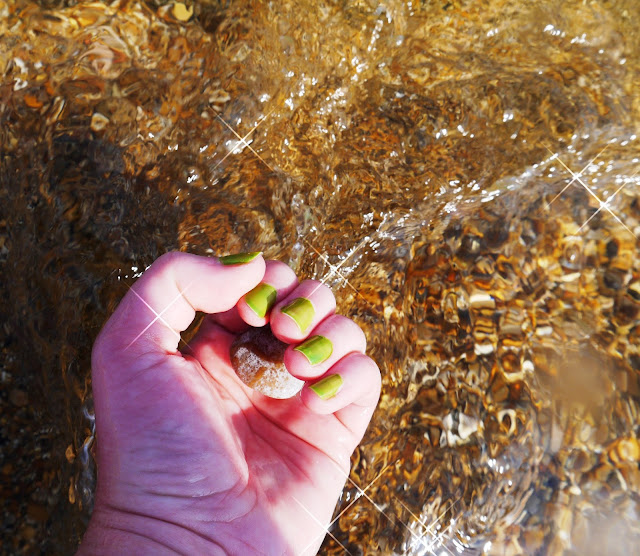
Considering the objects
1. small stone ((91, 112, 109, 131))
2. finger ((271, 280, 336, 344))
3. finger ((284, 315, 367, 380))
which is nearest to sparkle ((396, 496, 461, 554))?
finger ((284, 315, 367, 380))

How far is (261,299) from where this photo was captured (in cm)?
179

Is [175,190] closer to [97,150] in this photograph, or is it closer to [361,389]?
[97,150]

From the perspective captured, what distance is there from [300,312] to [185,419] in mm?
453

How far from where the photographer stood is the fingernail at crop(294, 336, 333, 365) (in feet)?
5.72

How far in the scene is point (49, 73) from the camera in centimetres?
254

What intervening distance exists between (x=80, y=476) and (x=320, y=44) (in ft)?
6.87

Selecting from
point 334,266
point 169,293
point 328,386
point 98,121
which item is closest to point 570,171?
point 334,266

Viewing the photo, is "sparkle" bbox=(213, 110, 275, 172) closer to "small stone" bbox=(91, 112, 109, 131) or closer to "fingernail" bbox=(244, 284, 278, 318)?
"small stone" bbox=(91, 112, 109, 131)

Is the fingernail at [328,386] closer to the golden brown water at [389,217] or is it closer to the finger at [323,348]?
→ the finger at [323,348]

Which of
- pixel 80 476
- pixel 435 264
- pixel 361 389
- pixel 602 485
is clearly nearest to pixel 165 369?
pixel 361 389

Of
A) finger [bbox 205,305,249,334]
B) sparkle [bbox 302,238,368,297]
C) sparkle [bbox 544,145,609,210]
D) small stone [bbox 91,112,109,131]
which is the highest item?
sparkle [bbox 544,145,609,210]

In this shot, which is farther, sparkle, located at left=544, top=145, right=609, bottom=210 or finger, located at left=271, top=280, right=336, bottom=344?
sparkle, located at left=544, top=145, right=609, bottom=210

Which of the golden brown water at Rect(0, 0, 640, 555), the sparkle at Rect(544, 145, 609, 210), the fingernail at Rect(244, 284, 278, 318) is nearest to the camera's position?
the fingernail at Rect(244, 284, 278, 318)

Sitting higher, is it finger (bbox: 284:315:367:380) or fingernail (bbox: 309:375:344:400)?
finger (bbox: 284:315:367:380)
